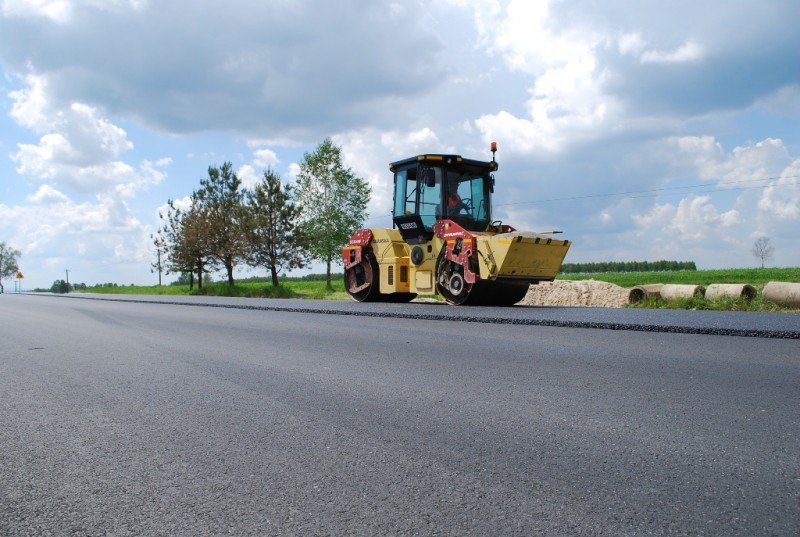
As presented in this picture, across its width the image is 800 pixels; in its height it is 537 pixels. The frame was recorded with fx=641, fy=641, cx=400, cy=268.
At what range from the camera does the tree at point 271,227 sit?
1422 inches

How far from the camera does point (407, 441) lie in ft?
10.8

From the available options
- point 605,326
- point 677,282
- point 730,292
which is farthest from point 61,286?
point 605,326

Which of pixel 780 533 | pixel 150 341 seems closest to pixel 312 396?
pixel 780 533

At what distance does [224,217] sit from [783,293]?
32.5 metres

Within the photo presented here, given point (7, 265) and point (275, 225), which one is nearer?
point (275, 225)

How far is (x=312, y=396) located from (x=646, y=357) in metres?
3.44

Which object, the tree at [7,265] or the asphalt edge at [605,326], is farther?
the tree at [7,265]

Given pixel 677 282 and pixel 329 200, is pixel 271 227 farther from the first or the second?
pixel 677 282

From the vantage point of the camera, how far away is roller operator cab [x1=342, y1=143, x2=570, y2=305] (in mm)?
13680

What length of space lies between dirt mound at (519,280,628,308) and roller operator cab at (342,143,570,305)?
5.66 m

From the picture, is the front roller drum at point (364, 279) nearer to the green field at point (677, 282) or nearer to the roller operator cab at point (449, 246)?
the roller operator cab at point (449, 246)

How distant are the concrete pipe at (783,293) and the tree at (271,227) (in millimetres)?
26461

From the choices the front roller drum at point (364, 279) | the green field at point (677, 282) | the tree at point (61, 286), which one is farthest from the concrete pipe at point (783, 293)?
the tree at point (61, 286)

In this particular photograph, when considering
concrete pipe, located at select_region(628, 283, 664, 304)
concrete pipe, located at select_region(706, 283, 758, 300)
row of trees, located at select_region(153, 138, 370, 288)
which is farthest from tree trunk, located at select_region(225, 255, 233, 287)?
concrete pipe, located at select_region(706, 283, 758, 300)
